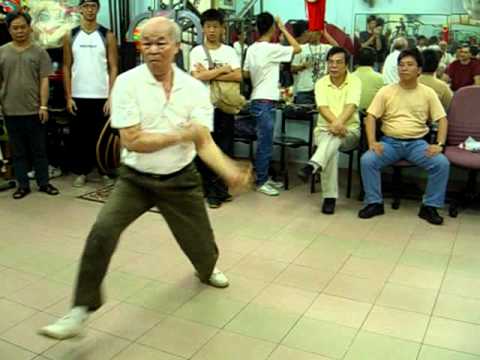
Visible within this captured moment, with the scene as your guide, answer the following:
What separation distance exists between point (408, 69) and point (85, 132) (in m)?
2.79

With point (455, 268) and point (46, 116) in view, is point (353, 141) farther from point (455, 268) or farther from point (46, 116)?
point (46, 116)

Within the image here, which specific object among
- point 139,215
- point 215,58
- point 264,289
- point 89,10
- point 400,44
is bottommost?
point 264,289

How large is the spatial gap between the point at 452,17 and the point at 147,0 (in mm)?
3019

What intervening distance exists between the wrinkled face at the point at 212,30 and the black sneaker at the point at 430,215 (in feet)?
6.73

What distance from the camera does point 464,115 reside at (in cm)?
443

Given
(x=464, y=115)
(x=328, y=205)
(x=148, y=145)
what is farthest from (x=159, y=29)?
(x=464, y=115)

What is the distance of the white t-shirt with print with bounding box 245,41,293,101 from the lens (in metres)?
4.42

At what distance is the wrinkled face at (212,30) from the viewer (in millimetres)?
4109

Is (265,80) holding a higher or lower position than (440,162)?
higher

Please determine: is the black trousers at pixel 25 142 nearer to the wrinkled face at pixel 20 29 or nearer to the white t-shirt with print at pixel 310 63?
the wrinkled face at pixel 20 29

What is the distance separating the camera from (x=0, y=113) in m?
4.66

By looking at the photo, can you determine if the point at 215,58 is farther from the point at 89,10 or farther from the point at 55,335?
the point at 55,335

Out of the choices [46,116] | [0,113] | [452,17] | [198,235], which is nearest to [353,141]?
[452,17]

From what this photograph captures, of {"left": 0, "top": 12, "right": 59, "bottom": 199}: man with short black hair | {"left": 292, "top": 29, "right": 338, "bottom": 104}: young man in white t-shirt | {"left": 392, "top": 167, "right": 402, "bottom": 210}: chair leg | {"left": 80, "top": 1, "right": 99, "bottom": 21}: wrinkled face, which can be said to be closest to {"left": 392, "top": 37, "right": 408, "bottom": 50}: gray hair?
{"left": 292, "top": 29, "right": 338, "bottom": 104}: young man in white t-shirt
